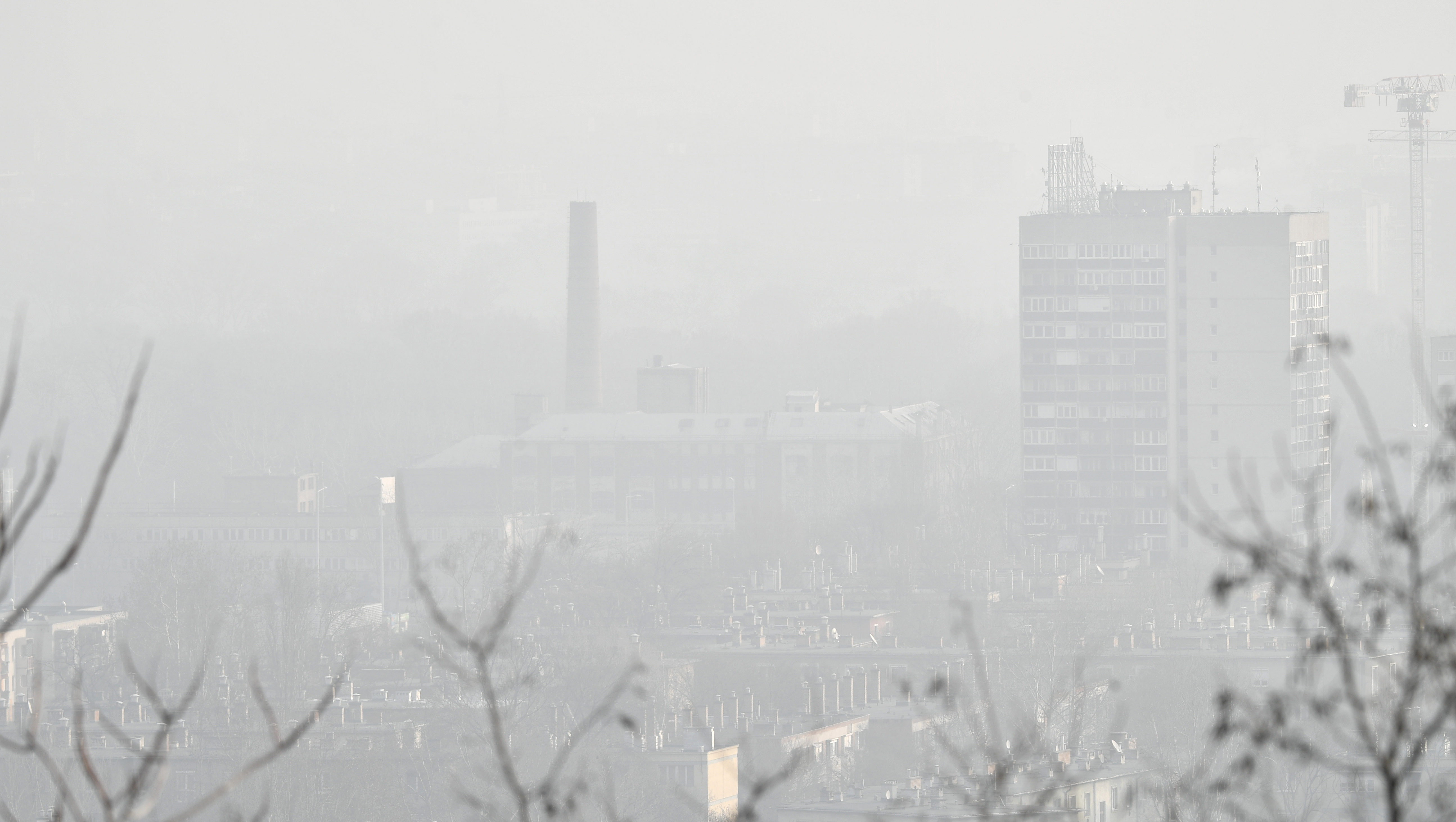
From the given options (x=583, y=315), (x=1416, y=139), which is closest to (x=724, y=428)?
(x=583, y=315)

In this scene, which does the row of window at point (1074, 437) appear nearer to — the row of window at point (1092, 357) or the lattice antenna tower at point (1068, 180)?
the row of window at point (1092, 357)

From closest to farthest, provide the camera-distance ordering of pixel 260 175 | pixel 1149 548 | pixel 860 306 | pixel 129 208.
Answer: pixel 1149 548 → pixel 860 306 → pixel 129 208 → pixel 260 175

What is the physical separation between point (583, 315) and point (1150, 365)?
17.1 meters

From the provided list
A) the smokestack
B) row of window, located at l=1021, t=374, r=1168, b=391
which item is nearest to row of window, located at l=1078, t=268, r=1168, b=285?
row of window, located at l=1021, t=374, r=1168, b=391

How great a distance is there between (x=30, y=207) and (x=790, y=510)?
69.5 meters

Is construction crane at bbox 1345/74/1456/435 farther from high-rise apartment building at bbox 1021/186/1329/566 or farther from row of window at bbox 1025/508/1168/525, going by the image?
row of window at bbox 1025/508/1168/525

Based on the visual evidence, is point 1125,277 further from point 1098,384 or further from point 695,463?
point 695,463

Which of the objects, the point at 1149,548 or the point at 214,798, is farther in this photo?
the point at 1149,548

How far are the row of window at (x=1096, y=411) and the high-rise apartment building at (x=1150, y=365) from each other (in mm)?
33

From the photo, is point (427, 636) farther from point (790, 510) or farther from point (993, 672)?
point (790, 510)

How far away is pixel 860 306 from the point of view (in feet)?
387

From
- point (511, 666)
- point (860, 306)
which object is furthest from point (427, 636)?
point (860, 306)


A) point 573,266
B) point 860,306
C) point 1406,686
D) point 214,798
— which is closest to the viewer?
point 1406,686

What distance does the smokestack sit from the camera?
71.1 metres
